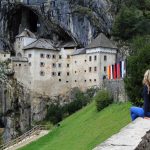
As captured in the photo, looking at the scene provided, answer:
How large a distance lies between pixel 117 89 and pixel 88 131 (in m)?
10.1

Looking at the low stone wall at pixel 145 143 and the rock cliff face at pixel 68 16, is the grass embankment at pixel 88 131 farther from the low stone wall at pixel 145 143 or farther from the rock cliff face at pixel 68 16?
the rock cliff face at pixel 68 16

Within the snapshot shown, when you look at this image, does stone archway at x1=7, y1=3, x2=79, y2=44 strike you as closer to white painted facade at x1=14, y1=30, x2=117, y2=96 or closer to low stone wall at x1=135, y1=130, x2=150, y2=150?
white painted facade at x1=14, y1=30, x2=117, y2=96

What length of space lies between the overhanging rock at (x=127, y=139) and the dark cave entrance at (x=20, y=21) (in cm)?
5820

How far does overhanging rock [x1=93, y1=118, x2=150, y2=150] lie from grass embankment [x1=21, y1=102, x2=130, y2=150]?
52.9 ft

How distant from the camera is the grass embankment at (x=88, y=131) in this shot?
26.0 m

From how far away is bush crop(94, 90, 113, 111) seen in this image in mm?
38625

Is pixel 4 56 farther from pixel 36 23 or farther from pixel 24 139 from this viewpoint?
pixel 24 139

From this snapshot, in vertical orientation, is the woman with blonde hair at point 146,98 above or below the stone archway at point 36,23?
below

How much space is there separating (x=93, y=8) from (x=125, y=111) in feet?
109

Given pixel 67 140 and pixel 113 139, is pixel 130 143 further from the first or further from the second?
pixel 67 140

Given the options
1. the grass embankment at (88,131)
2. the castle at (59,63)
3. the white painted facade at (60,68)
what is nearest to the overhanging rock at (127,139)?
the grass embankment at (88,131)

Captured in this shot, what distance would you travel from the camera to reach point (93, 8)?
63.3 m

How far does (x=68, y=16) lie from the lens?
205 ft

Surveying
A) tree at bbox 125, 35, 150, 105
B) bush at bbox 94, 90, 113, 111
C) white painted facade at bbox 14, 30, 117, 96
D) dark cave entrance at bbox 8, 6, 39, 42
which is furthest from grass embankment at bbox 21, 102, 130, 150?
dark cave entrance at bbox 8, 6, 39, 42
